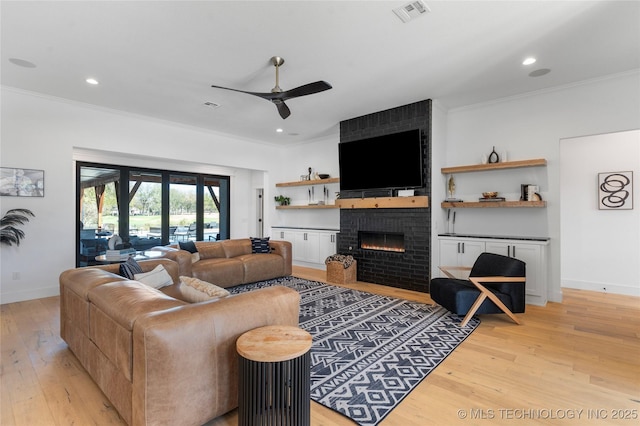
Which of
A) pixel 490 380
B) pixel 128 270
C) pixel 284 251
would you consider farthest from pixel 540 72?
pixel 128 270

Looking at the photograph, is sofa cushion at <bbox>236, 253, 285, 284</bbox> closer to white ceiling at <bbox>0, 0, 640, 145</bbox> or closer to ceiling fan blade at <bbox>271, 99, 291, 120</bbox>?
white ceiling at <bbox>0, 0, 640, 145</bbox>

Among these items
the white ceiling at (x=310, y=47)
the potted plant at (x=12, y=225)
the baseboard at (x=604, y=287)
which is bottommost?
the baseboard at (x=604, y=287)

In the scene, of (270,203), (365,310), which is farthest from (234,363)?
(270,203)

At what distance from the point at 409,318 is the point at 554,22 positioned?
3390mm

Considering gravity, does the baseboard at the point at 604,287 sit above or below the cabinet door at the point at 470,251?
below

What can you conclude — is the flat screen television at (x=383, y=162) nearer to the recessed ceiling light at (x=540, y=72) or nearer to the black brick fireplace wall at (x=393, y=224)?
the black brick fireplace wall at (x=393, y=224)

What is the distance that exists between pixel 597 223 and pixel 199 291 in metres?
6.20

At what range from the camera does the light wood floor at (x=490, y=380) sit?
202cm

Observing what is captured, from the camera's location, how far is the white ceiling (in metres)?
2.75

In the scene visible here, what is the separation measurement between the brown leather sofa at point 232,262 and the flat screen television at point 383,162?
188 cm

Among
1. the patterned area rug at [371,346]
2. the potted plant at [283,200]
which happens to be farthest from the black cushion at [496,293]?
the potted plant at [283,200]

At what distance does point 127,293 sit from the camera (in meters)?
2.05

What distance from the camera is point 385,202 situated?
5.53 metres

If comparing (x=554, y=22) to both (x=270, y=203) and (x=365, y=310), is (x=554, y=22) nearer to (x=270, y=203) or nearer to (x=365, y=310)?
(x=365, y=310)
